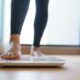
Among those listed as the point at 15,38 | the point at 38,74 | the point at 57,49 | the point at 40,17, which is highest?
the point at 40,17

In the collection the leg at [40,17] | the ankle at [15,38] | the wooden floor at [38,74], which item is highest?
the leg at [40,17]

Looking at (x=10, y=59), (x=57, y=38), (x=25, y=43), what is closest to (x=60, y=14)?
(x=57, y=38)

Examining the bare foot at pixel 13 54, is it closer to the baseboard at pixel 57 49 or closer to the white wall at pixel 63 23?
the baseboard at pixel 57 49

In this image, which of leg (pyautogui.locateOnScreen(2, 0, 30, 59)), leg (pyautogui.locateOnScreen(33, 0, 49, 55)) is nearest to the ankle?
leg (pyautogui.locateOnScreen(2, 0, 30, 59))

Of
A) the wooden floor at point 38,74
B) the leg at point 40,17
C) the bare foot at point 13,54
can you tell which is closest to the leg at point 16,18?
the bare foot at point 13,54

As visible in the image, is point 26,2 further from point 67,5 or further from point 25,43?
point 67,5

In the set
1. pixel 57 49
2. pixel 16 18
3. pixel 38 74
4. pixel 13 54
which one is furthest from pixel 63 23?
pixel 38 74

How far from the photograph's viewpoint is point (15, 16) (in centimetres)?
141

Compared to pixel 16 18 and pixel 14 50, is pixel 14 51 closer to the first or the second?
pixel 14 50

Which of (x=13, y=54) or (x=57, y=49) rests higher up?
(x=13, y=54)

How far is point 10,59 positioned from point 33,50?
0.49 meters

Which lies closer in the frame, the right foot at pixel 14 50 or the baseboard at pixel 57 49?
the right foot at pixel 14 50

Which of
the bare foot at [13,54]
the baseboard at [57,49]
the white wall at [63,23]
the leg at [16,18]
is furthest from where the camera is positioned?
the white wall at [63,23]

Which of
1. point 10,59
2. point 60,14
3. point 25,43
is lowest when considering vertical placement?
point 25,43
